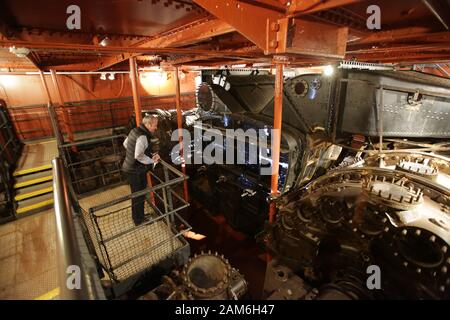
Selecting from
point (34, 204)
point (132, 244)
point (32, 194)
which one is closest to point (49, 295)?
point (132, 244)

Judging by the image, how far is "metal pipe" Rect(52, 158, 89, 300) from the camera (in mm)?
1001

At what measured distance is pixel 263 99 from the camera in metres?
6.41

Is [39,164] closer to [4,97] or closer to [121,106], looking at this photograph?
[4,97]

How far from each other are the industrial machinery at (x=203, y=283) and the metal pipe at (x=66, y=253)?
1.35 m

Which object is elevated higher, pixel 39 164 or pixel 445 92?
pixel 445 92

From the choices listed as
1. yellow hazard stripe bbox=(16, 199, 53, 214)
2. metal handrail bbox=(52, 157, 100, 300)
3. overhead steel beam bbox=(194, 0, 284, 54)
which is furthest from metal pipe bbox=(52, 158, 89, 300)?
yellow hazard stripe bbox=(16, 199, 53, 214)

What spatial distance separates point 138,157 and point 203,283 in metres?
2.70

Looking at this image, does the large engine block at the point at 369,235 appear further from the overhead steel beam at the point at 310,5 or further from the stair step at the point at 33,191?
the stair step at the point at 33,191

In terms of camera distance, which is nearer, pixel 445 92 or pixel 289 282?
pixel 289 282

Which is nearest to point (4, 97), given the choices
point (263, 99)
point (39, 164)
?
point (39, 164)

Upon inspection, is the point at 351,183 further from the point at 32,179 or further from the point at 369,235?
the point at 32,179

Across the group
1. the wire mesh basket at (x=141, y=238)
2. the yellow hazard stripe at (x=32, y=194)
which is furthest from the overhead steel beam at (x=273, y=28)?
the yellow hazard stripe at (x=32, y=194)

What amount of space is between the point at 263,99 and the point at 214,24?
12.6 feet

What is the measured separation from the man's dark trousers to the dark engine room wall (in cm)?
630
